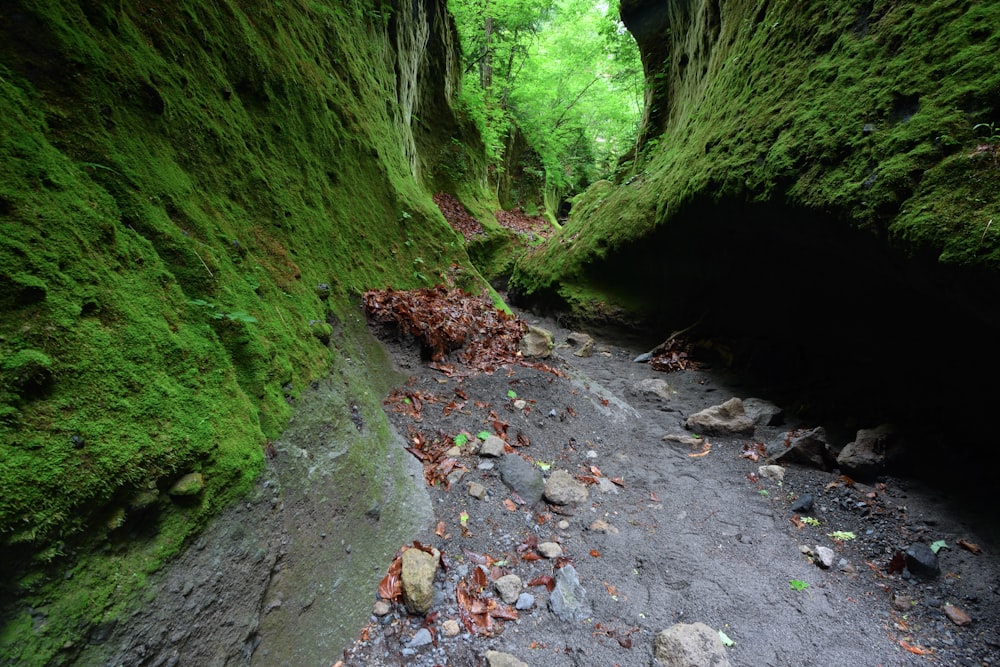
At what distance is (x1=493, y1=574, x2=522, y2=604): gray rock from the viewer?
261 centimetres

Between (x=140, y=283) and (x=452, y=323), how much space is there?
393cm

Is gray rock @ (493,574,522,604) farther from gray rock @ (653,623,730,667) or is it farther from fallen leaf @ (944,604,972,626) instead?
fallen leaf @ (944,604,972,626)

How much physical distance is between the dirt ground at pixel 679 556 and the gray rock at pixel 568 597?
41 millimetres

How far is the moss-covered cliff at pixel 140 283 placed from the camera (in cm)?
139

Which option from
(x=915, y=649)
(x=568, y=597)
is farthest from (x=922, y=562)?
(x=568, y=597)

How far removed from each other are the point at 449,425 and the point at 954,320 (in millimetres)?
4932

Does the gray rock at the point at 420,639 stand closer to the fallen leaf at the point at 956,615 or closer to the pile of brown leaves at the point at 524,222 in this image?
the fallen leaf at the point at 956,615

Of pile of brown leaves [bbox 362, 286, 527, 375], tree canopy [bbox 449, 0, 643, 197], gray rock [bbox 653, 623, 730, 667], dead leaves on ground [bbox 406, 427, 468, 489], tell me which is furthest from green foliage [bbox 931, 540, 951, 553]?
tree canopy [bbox 449, 0, 643, 197]

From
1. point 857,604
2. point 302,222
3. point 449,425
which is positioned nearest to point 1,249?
point 302,222

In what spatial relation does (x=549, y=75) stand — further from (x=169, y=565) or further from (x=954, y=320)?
(x=169, y=565)

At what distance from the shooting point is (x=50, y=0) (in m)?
2.36

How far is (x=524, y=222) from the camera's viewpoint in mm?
19484

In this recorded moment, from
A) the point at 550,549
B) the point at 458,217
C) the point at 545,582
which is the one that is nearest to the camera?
the point at 545,582

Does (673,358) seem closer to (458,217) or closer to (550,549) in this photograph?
(550,549)
